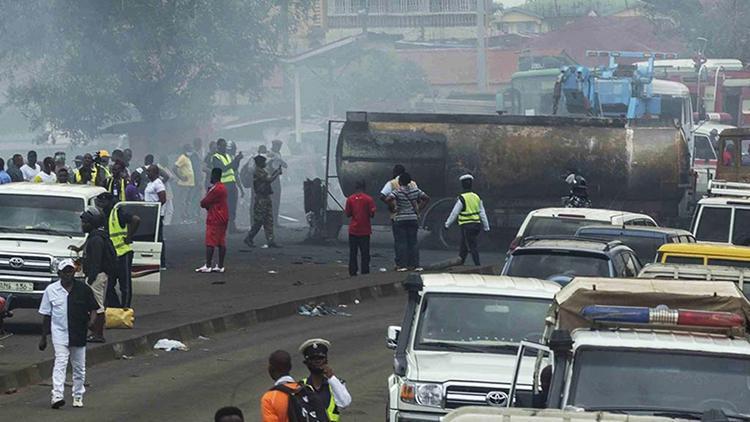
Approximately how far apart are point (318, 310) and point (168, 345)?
406cm

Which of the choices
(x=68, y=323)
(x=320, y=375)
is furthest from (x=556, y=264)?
(x=320, y=375)

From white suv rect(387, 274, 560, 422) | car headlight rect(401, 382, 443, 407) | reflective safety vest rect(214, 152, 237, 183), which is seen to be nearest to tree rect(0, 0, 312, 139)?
reflective safety vest rect(214, 152, 237, 183)

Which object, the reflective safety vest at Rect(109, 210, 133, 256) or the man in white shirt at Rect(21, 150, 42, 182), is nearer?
the reflective safety vest at Rect(109, 210, 133, 256)

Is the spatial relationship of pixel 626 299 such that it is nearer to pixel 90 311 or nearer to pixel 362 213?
pixel 90 311

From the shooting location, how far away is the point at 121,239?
795 inches

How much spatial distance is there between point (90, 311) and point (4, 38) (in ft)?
96.6

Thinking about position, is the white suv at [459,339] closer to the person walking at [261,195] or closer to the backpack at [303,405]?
the backpack at [303,405]

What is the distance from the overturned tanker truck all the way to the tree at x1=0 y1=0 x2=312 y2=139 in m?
11.8

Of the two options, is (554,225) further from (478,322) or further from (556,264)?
(478,322)

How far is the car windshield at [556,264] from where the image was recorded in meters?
17.1

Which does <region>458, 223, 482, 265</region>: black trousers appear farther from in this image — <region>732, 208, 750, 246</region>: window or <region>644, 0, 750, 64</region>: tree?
<region>644, 0, 750, 64</region>: tree

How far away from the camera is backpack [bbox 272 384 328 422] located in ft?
31.1

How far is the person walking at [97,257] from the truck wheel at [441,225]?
583 inches

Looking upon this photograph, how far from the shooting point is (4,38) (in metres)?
43.5
